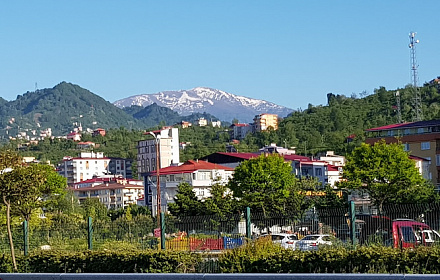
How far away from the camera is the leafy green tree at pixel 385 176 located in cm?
5594

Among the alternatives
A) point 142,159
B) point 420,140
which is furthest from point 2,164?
point 142,159

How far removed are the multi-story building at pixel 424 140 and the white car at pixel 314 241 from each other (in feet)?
230

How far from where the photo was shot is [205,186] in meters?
90.1

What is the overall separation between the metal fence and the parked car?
17 cm

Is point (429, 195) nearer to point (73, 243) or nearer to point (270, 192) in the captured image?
point (270, 192)

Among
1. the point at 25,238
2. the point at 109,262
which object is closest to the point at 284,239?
the point at 109,262

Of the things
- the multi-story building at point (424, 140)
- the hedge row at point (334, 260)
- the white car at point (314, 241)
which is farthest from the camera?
the multi-story building at point (424, 140)

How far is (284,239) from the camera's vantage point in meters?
17.2

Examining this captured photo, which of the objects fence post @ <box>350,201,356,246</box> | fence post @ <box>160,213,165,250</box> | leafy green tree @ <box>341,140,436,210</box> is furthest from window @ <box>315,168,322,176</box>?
fence post @ <box>350,201,356,246</box>

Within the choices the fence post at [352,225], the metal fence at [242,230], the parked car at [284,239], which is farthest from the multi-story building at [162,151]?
the fence post at [352,225]

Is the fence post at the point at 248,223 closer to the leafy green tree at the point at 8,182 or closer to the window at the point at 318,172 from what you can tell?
the leafy green tree at the point at 8,182

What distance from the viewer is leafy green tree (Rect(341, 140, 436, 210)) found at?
55.9 m

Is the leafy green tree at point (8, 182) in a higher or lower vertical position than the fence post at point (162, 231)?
higher

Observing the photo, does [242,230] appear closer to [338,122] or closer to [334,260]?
[334,260]
